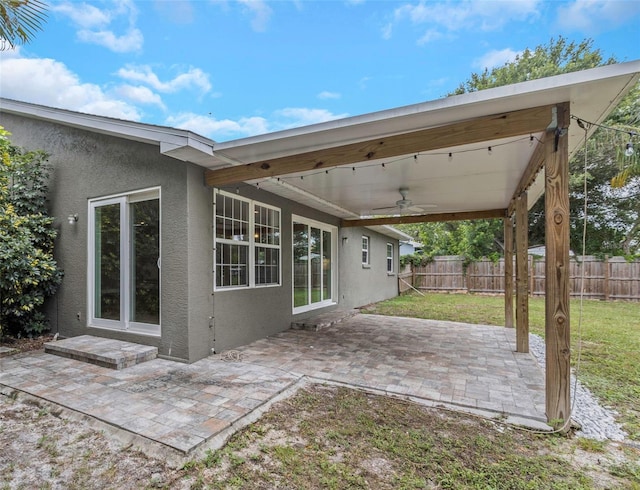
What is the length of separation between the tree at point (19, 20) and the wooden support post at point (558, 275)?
14.6ft

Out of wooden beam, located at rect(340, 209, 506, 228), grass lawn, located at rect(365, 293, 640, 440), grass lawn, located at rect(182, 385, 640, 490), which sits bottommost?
grass lawn, located at rect(365, 293, 640, 440)

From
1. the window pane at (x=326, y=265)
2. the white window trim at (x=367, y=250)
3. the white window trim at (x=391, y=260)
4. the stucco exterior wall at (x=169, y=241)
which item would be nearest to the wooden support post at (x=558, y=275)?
the stucco exterior wall at (x=169, y=241)

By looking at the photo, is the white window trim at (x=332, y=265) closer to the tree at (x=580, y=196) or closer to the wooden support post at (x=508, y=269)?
the wooden support post at (x=508, y=269)

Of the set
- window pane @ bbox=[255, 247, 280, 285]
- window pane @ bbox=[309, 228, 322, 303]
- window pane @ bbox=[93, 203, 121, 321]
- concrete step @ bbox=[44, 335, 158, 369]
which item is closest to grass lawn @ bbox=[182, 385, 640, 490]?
concrete step @ bbox=[44, 335, 158, 369]

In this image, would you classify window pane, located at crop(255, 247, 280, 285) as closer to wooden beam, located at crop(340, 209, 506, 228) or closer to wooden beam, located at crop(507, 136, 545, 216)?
wooden beam, located at crop(340, 209, 506, 228)

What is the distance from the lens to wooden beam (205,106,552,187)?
2.94 metres

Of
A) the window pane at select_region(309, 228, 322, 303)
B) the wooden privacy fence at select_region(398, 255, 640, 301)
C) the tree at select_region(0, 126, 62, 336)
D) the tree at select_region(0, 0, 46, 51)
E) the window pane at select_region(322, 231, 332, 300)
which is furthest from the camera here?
the wooden privacy fence at select_region(398, 255, 640, 301)

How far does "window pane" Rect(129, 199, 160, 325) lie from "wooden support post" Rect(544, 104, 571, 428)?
4.76 meters

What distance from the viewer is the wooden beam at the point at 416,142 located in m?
2.94

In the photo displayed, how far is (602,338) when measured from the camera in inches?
259

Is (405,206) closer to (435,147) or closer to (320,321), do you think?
(320,321)

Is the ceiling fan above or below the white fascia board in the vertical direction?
below

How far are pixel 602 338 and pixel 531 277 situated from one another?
8.25 metres

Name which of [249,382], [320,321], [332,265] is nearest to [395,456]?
[249,382]
